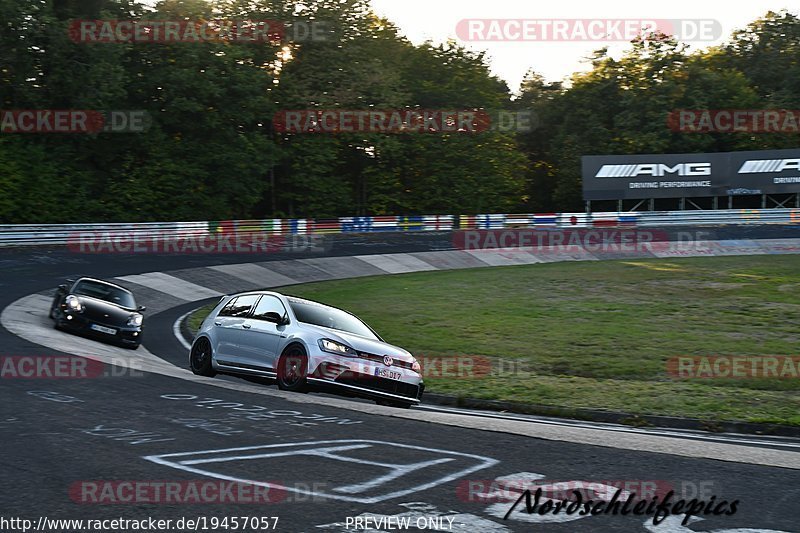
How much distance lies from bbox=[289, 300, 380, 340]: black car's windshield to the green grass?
2242 mm

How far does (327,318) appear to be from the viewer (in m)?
13.2

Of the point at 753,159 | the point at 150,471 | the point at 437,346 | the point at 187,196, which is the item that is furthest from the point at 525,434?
the point at 753,159

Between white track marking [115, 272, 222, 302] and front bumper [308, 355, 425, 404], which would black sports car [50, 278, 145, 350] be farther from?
white track marking [115, 272, 222, 302]

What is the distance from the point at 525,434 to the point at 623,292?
22279 millimetres

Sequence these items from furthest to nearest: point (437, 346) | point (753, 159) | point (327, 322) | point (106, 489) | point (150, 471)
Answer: point (753, 159) < point (437, 346) < point (327, 322) < point (150, 471) < point (106, 489)

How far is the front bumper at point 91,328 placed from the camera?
19281 mm

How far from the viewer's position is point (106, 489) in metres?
6.24

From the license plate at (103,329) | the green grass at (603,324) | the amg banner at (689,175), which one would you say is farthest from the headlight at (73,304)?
the amg banner at (689,175)

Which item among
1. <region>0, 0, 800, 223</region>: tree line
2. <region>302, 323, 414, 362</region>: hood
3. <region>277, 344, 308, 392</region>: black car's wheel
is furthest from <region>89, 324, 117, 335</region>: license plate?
<region>0, 0, 800, 223</region>: tree line

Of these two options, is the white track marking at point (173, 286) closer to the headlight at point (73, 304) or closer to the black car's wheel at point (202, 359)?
the headlight at point (73, 304)

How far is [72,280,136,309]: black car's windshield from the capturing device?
20469 mm

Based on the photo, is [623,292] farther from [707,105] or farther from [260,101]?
[707,105]

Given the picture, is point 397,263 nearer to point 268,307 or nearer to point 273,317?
point 268,307

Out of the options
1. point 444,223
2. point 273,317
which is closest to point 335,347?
point 273,317
